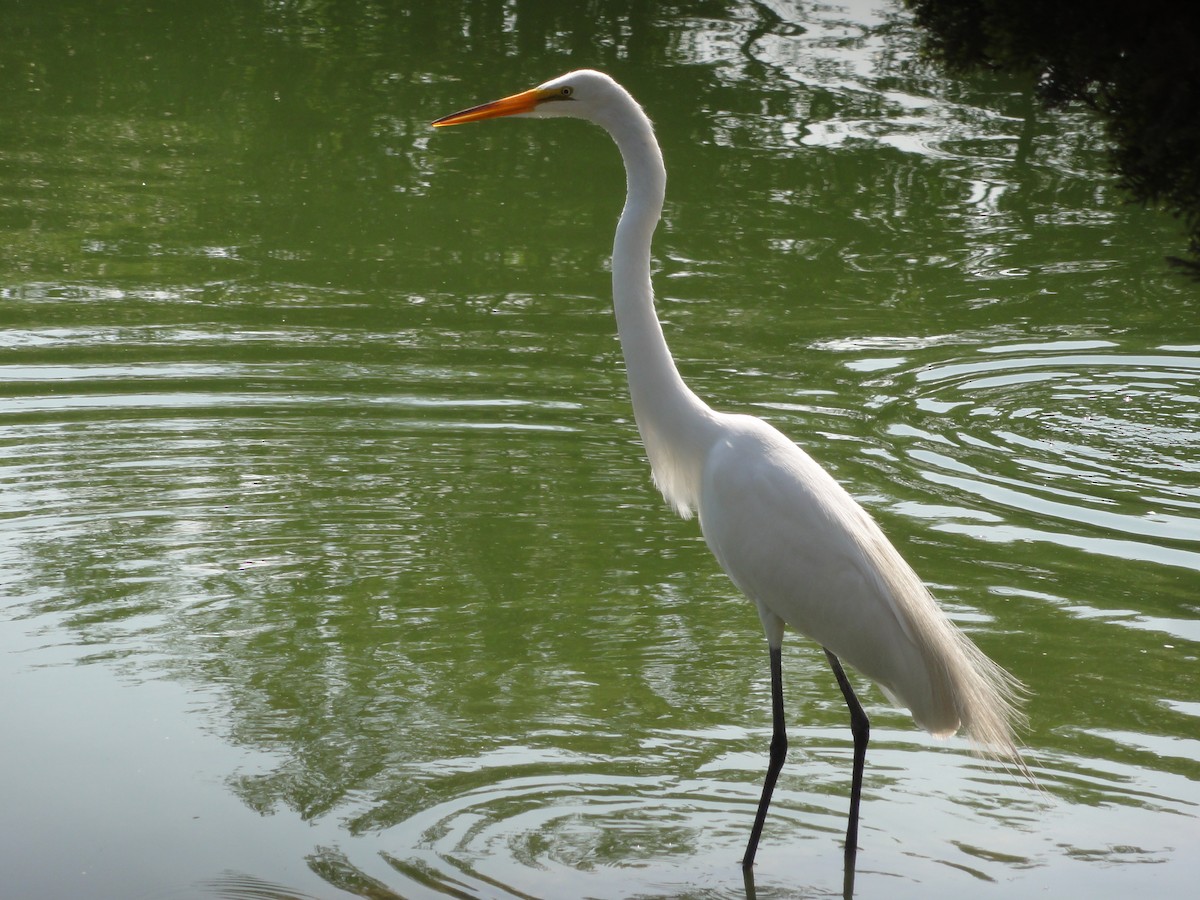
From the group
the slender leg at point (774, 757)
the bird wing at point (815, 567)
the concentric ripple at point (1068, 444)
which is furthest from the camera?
the concentric ripple at point (1068, 444)

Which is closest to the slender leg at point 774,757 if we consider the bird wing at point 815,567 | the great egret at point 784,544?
the great egret at point 784,544

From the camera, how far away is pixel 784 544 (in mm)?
3352

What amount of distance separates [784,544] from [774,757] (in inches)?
19.5

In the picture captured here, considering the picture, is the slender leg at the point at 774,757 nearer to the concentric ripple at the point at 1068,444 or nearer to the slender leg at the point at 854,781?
the slender leg at the point at 854,781

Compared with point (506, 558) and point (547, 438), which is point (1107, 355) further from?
point (506, 558)

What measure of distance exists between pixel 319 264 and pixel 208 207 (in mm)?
1266

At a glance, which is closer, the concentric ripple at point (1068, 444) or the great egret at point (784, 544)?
the great egret at point (784, 544)

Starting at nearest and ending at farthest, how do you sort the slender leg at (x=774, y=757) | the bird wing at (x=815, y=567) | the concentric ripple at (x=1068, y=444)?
the slender leg at (x=774, y=757), the bird wing at (x=815, y=567), the concentric ripple at (x=1068, y=444)

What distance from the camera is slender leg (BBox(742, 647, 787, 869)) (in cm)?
321

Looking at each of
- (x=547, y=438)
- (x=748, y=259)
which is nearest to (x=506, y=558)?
(x=547, y=438)

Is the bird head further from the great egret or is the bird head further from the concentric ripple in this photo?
the concentric ripple

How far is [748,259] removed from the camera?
8227mm

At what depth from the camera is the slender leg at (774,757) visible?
3213 mm

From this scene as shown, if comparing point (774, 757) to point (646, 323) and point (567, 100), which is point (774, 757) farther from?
point (567, 100)
